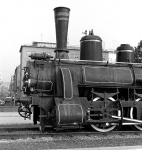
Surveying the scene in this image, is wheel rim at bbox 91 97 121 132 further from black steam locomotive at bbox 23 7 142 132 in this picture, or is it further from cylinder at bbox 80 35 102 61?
cylinder at bbox 80 35 102 61

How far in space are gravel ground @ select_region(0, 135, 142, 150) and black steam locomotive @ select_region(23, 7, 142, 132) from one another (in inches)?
23.8

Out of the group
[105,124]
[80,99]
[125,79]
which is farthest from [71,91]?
[125,79]

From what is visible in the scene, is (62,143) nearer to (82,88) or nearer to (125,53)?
(82,88)

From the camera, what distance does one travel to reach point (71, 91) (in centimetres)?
816

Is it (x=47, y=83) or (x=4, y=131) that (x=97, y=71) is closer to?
(x=47, y=83)

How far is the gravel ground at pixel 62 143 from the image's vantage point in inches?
242

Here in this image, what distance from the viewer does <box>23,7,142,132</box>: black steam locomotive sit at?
802 centimetres

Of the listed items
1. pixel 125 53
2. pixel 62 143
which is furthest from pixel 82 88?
pixel 125 53

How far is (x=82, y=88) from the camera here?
9.04 m

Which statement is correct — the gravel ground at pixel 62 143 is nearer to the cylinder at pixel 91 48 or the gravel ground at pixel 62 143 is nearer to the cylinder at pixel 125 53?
the cylinder at pixel 91 48

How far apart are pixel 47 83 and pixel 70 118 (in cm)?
171

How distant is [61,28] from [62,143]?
459cm

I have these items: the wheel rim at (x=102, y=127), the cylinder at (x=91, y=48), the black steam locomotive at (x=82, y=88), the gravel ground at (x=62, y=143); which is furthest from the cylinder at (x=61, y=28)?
the gravel ground at (x=62, y=143)

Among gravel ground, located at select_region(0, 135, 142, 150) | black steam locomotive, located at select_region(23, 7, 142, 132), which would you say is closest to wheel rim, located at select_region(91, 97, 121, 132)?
black steam locomotive, located at select_region(23, 7, 142, 132)
